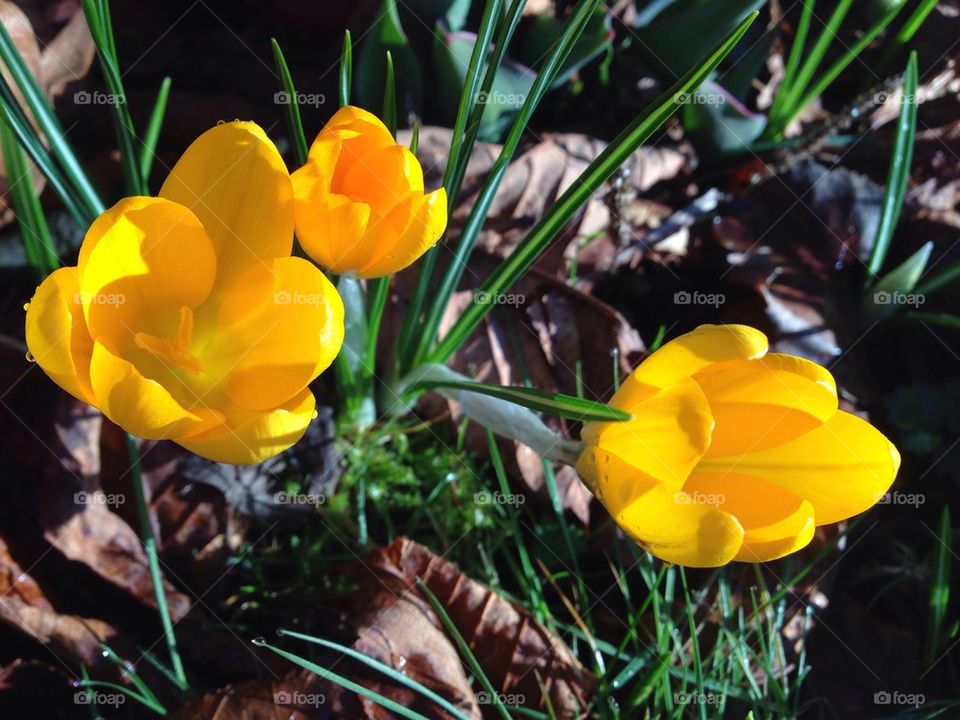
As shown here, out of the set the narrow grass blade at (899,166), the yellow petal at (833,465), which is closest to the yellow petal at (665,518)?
the yellow petal at (833,465)

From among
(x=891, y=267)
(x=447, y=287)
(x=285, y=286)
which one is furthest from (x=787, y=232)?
(x=285, y=286)

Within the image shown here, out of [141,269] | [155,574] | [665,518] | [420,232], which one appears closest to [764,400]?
[665,518]

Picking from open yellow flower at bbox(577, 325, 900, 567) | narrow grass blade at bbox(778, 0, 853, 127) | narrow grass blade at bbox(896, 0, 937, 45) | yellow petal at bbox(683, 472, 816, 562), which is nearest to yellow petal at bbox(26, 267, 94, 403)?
open yellow flower at bbox(577, 325, 900, 567)

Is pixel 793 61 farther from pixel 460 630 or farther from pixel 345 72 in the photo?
pixel 460 630

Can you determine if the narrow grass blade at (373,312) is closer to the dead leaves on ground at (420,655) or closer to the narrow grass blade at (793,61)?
the dead leaves on ground at (420,655)

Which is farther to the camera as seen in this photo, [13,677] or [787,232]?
[787,232]

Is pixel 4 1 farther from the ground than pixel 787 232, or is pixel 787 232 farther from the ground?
pixel 4 1

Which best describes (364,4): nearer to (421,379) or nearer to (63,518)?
(421,379)

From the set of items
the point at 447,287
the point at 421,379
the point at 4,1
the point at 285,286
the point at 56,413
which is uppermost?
the point at 4,1
